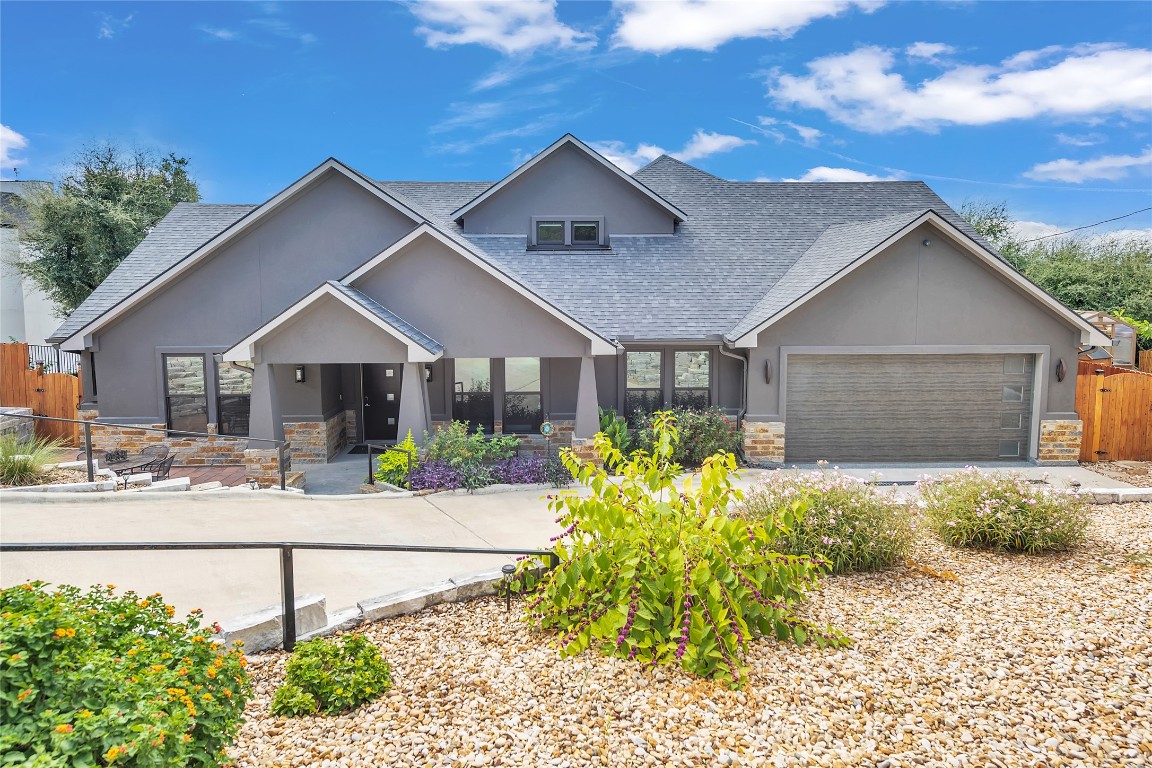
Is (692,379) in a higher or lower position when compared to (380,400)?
higher

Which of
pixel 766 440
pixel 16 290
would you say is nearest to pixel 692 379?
pixel 766 440

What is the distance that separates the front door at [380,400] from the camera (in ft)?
49.8

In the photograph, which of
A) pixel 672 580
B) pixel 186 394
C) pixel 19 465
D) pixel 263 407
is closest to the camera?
pixel 672 580

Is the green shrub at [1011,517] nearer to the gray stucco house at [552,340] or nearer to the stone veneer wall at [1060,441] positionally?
the gray stucco house at [552,340]

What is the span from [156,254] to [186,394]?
3.85m

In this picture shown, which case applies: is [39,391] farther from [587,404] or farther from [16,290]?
[16,290]

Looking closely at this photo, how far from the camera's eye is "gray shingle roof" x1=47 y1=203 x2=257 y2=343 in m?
13.8

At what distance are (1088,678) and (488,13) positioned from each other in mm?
18442

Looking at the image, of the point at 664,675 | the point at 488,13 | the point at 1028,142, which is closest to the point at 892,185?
the point at 488,13

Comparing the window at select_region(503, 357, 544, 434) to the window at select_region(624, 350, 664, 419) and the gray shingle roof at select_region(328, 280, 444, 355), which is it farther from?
the gray shingle roof at select_region(328, 280, 444, 355)

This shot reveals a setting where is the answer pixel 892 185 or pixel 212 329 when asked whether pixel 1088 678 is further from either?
pixel 892 185

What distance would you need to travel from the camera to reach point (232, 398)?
14102mm

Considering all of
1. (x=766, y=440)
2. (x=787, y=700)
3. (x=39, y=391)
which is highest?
(x=39, y=391)

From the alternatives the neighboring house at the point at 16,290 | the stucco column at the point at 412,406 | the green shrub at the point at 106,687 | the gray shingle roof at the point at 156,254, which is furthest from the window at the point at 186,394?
the neighboring house at the point at 16,290
